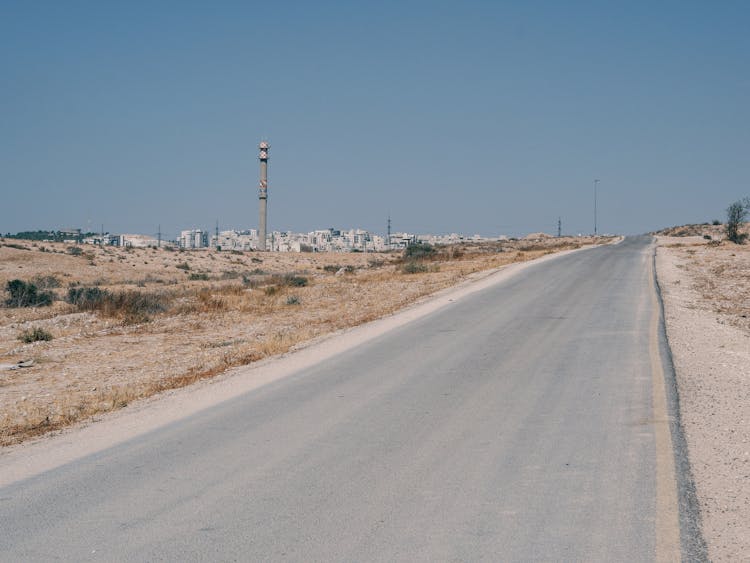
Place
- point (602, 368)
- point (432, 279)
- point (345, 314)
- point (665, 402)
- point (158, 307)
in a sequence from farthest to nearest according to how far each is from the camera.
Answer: point (432, 279) → point (158, 307) → point (345, 314) → point (602, 368) → point (665, 402)

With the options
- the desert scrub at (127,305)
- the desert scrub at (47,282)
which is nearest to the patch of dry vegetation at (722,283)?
the desert scrub at (127,305)

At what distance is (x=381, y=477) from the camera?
269 inches

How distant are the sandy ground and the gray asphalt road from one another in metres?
0.48

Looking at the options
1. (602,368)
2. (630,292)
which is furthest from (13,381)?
(630,292)

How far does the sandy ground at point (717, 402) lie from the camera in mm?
5836

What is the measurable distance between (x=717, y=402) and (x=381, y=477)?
5.50m

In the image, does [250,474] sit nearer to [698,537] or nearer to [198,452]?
[198,452]

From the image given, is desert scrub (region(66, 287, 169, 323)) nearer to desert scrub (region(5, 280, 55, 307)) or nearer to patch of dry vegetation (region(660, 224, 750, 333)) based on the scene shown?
desert scrub (region(5, 280, 55, 307))

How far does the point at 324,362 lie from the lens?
13.3m

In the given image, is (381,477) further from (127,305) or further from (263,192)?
(263,192)

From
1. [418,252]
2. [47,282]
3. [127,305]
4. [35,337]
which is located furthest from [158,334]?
[418,252]

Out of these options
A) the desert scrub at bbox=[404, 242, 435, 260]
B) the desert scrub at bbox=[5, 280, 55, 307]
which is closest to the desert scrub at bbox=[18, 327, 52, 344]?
the desert scrub at bbox=[5, 280, 55, 307]

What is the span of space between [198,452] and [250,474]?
1.03m

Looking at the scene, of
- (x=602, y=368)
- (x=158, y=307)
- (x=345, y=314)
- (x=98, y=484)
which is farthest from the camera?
(x=158, y=307)
